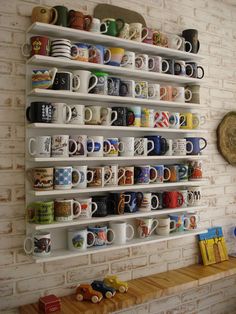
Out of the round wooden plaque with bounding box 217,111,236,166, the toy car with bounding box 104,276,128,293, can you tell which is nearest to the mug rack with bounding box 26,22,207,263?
the toy car with bounding box 104,276,128,293

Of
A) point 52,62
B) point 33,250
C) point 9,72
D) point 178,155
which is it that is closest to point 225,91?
point 178,155

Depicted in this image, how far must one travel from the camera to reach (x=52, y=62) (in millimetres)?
1349

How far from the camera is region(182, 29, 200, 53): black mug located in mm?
1739

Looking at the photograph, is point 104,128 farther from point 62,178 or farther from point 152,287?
point 152,287

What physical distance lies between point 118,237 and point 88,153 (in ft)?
1.28

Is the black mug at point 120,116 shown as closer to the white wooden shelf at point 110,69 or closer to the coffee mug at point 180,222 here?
the white wooden shelf at point 110,69

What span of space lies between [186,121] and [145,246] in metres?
0.64

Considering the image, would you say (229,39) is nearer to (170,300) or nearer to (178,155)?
(178,155)

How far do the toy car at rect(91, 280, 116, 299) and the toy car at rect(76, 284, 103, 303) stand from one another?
0.03 meters

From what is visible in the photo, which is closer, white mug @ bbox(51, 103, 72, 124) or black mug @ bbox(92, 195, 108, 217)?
white mug @ bbox(51, 103, 72, 124)

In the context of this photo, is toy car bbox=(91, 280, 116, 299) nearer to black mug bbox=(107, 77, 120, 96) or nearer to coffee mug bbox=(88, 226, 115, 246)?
coffee mug bbox=(88, 226, 115, 246)

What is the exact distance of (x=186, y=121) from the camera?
172 centimetres

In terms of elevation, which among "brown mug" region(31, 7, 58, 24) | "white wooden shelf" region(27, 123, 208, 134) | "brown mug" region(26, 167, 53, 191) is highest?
"brown mug" region(31, 7, 58, 24)

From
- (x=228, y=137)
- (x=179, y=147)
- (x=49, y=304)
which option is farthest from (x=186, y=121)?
(x=49, y=304)
